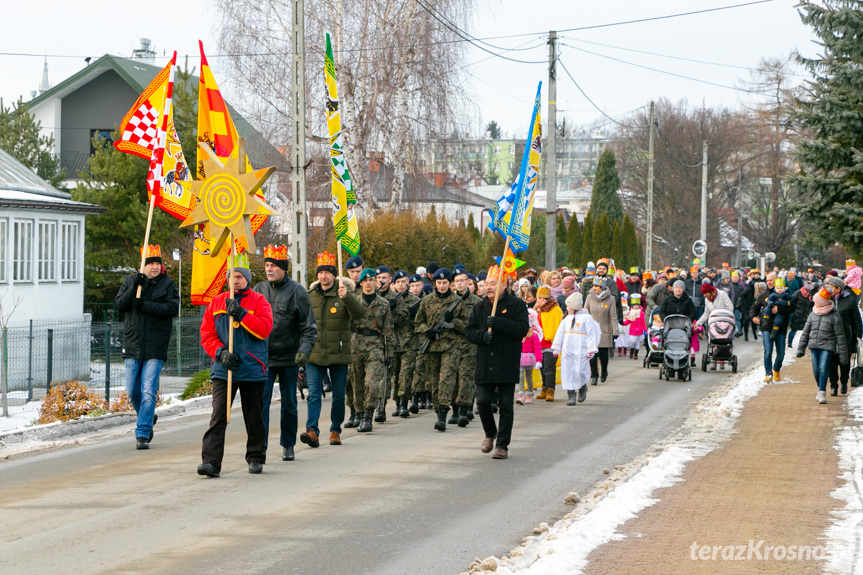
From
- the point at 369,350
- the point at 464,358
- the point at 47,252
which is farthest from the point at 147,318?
the point at 47,252

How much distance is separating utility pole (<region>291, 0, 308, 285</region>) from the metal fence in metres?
3.04

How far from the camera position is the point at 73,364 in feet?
64.7

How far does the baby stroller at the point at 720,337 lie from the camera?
2244cm

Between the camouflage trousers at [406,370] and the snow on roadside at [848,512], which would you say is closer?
the snow on roadside at [848,512]

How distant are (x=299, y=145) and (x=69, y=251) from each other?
750cm

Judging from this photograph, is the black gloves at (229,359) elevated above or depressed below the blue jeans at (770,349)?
above

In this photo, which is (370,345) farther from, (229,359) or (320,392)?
(229,359)

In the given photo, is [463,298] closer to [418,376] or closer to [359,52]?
[418,376]

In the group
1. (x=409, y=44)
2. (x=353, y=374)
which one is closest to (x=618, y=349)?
(x=409, y=44)

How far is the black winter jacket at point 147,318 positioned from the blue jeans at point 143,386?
0.10 m

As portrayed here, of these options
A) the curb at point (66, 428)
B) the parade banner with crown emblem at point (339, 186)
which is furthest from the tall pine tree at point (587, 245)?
the curb at point (66, 428)

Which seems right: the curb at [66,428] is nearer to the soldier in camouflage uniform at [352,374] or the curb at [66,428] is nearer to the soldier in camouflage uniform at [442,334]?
the soldier in camouflage uniform at [352,374]

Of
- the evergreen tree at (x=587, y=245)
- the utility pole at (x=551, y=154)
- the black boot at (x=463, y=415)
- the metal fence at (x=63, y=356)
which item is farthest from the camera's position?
the evergreen tree at (x=587, y=245)

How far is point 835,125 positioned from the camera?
15.9 m
